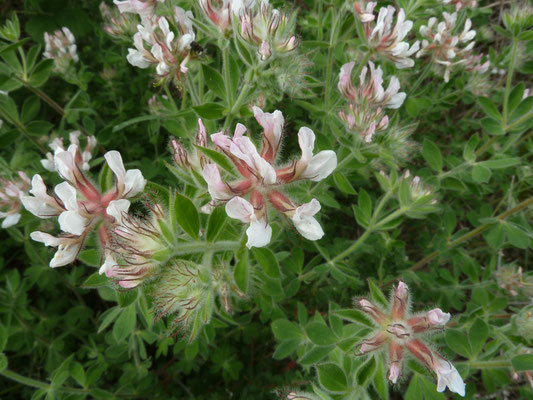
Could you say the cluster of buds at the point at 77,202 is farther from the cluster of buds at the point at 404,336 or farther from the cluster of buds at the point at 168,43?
the cluster of buds at the point at 404,336

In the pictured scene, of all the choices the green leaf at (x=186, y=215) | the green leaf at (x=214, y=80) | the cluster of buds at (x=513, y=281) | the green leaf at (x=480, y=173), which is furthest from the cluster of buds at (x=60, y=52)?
the cluster of buds at (x=513, y=281)

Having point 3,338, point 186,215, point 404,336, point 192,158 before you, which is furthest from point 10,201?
point 404,336

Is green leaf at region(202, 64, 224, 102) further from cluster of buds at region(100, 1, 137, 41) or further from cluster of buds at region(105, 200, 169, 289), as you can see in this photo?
cluster of buds at region(100, 1, 137, 41)

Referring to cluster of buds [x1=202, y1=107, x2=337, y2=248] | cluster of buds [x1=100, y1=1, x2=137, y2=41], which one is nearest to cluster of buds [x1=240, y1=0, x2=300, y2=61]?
cluster of buds [x1=202, y1=107, x2=337, y2=248]

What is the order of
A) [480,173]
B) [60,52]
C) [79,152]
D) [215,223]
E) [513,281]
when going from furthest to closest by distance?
[60,52] < [513,281] < [480,173] < [79,152] < [215,223]

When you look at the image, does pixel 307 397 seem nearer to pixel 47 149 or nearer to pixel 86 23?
pixel 47 149

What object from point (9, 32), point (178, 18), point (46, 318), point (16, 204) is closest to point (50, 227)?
point (16, 204)

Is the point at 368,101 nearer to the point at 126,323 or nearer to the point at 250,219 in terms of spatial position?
the point at 250,219
